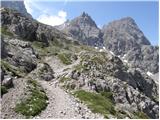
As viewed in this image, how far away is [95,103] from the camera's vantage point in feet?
210

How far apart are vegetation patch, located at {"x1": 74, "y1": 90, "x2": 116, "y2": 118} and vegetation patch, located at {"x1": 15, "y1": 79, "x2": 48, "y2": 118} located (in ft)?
26.1

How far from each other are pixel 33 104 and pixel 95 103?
605 inches

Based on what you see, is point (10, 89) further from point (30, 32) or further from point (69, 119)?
point (30, 32)

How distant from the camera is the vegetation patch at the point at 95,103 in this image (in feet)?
189

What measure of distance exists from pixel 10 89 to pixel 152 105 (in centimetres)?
5266

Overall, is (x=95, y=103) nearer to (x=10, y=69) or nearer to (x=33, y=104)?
(x=33, y=104)

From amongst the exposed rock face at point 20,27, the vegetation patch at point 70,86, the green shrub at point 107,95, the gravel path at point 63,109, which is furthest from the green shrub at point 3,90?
the exposed rock face at point 20,27

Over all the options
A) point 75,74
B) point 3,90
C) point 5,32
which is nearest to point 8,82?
point 3,90

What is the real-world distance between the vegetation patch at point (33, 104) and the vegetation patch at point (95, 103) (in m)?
7.97

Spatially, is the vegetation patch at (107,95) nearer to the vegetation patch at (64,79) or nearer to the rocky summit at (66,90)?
the rocky summit at (66,90)

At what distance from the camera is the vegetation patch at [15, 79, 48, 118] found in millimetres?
48406

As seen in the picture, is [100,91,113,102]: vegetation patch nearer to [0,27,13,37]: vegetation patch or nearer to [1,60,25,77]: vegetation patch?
[1,60,25,77]: vegetation patch

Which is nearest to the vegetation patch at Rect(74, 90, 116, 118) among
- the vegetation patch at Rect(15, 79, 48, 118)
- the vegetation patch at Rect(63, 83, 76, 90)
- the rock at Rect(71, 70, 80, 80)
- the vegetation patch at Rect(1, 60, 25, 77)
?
the vegetation patch at Rect(63, 83, 76, 90)

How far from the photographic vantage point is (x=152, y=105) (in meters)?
97.4
